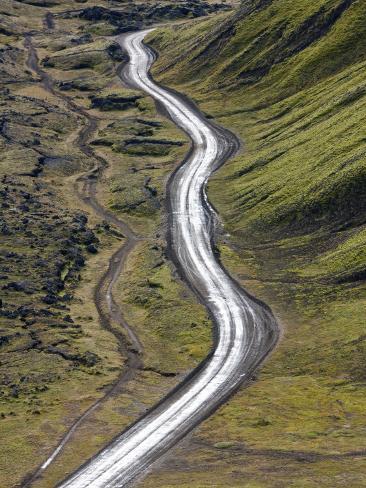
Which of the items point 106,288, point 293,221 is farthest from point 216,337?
point 293,221

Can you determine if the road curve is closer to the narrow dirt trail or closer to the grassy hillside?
the grassy hillside

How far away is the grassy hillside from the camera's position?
61.8 m

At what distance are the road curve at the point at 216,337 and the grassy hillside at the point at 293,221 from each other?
188 cm

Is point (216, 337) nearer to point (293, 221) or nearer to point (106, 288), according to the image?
point (106, 288)

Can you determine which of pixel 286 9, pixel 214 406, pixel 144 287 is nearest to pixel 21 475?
pixel 214 406

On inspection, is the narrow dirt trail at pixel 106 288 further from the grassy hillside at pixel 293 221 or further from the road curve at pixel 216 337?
the grassy hillside at pixel 293 221

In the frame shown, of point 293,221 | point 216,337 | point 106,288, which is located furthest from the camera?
point 293,221

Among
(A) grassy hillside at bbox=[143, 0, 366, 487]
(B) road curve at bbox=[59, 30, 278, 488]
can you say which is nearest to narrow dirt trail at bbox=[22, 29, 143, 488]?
(B) road curve at bbox=[59, 30, 278, 488]

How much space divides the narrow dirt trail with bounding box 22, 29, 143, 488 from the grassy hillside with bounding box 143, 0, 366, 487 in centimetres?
1008

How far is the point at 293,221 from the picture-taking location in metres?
111

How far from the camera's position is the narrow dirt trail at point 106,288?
69919 mm

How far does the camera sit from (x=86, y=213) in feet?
403

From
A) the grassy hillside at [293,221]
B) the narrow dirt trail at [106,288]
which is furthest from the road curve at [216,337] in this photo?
the narrow dirt trail at [106,288]

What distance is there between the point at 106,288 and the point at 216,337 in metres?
18.8
